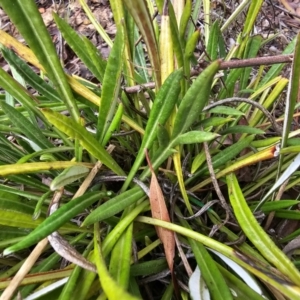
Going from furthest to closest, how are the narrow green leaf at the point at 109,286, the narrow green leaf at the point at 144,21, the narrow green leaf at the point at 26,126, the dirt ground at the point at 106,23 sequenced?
the dirt ground at the point at 106,23
the narrow green leaf at the point at 26,126
the narrow green leaf at the point at 144,21
the narrow green leaf at the point at 109,286

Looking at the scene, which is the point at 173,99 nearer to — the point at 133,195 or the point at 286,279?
the point at 133,195

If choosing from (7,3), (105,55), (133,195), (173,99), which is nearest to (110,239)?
(133,195)

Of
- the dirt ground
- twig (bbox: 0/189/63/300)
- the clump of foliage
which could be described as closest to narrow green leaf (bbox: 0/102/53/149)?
the clump of foliage

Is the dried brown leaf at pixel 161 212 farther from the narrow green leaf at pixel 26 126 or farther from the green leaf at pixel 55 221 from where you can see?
the narrow green leaf at pixel 26 126

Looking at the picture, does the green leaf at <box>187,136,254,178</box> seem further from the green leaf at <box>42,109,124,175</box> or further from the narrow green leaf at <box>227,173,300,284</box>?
the green leaf at <box>42,109,124,175</box>

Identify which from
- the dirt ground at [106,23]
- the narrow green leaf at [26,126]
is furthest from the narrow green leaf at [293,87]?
the dirt ground at [106,23]

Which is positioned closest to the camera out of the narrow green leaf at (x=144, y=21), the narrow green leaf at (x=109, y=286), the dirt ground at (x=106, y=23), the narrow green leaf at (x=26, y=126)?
the narrow green leaf at (x=109, y=286)
